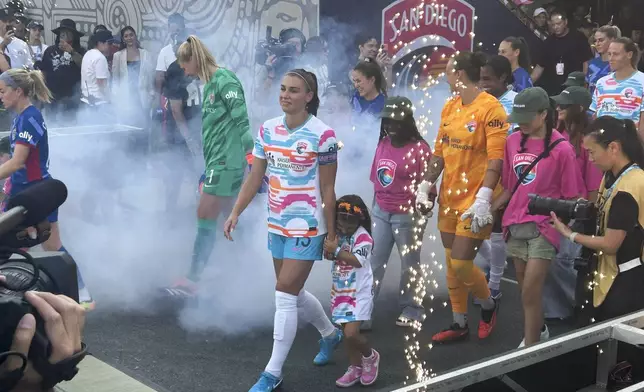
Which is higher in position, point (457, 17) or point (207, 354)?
point (457, 17)

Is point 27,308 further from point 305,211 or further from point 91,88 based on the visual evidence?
point 91,88

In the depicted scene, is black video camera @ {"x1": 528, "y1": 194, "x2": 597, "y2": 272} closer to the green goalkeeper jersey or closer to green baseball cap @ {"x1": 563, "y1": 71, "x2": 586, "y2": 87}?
the green goalkeeper jersey

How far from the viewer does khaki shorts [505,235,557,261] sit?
4695 millimetres

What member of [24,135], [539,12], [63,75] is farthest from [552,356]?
[539,12]

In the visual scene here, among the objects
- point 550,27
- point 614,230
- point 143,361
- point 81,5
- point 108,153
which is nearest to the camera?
point 614,230

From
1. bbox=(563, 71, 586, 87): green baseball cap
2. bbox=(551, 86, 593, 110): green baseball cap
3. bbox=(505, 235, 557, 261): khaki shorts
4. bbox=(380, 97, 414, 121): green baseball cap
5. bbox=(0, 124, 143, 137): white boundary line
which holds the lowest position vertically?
bbox=(505, 235, 557, 261): khaki shorts

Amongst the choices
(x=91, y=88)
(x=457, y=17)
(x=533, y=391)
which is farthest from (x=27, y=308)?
(x=457, y=17)

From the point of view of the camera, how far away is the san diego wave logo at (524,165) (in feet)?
15.5

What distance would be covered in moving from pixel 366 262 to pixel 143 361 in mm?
Answer: 1524

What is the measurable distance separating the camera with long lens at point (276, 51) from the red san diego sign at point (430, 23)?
1348mm

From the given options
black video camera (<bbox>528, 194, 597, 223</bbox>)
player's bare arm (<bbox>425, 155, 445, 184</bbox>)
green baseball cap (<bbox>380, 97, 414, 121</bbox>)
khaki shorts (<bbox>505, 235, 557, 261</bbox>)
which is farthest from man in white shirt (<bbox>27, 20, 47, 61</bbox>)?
black video camera (<bbox>528, 194, 597, 223</bbox>)

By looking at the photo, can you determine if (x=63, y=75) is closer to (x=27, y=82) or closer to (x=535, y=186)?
(x=27, y=82)

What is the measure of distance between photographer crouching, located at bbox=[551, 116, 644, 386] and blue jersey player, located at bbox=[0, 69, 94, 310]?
3.29 metres

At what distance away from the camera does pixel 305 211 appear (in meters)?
4.52
